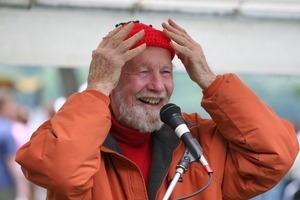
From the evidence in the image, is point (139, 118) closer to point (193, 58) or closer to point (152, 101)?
point (152, 101)

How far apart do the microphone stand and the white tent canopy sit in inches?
95.1

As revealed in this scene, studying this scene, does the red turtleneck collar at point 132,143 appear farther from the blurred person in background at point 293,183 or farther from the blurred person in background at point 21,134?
the blurred person in background at point 293,183

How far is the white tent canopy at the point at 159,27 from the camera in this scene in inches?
198

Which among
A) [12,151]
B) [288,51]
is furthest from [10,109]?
[288,51]

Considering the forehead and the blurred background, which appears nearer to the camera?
the forehead

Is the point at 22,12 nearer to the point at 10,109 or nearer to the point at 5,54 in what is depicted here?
the point at 5,54

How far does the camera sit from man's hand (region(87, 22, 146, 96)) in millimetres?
2650

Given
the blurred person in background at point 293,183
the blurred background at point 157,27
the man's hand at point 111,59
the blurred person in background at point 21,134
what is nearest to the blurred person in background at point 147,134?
the man's hand at point 111,59

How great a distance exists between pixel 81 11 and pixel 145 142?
7.93 feet

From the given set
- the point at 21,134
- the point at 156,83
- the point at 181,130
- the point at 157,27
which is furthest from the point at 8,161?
the point at 181,130

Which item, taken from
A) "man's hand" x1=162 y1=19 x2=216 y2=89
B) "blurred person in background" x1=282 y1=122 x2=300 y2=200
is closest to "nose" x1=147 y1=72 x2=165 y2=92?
"man's hand" x1=162 y1=19 x2=216 y2=89

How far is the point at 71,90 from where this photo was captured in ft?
16.9

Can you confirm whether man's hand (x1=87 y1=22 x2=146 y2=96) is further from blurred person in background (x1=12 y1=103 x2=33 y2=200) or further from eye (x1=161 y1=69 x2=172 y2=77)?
blurred person in background (x1=12 y1=103 x2=33 y2=200)

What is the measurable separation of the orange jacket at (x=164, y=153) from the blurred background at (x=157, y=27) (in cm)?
212
